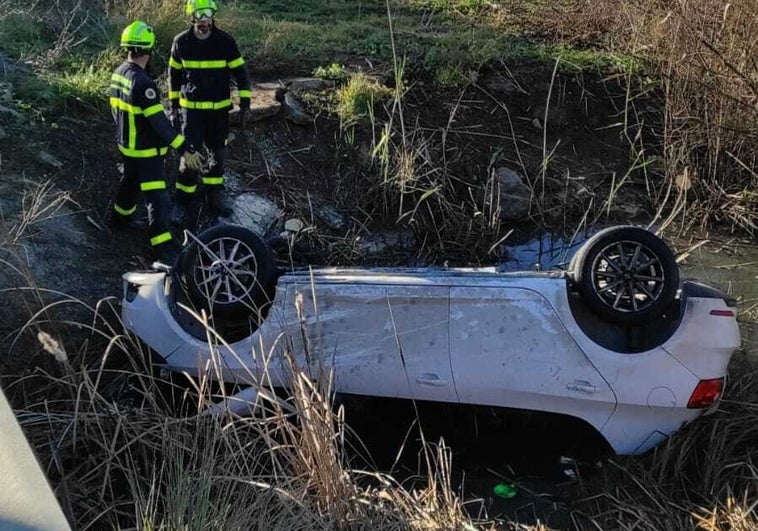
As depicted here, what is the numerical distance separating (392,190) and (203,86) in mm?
1839

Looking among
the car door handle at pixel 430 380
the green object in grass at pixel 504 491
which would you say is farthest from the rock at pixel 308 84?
the green object in grass at pixel 504 491

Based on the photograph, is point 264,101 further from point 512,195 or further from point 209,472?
point 209,472

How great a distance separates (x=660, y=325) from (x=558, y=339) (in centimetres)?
52

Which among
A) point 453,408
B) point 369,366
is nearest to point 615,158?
point 453,408

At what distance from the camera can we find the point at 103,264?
19.5 feet

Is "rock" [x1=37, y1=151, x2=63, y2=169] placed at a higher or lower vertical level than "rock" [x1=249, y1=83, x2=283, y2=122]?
lower

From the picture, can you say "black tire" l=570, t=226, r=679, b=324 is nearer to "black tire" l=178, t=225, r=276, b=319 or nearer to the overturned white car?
the overturned white car

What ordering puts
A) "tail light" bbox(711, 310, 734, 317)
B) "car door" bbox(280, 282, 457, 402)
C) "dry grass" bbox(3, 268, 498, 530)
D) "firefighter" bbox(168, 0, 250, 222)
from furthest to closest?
"firefighter" bbox(168, 0, 250, 222)
"car door" bbox(280, 282, 457, 402)
"tail light" bbox(711, 310, 734, 317)
"dry grass" bbox(3, 268, 498, 530)

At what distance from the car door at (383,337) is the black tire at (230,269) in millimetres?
199

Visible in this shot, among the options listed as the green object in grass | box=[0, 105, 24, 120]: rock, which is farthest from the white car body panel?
box=[0, 105, 24, 120]: rock

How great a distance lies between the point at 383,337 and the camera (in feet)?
14.1

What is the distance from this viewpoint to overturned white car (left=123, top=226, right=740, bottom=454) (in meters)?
4.10

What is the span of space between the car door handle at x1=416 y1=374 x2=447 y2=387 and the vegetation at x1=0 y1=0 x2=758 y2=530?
1.51 ft

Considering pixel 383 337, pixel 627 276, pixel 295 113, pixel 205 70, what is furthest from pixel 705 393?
pixel 295 113
